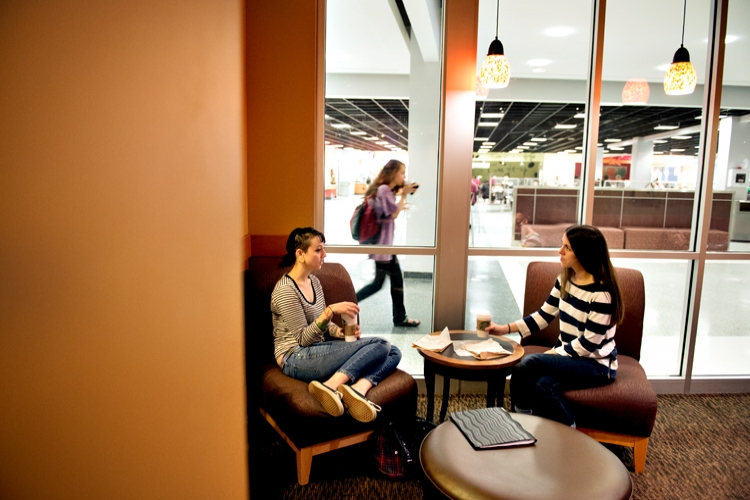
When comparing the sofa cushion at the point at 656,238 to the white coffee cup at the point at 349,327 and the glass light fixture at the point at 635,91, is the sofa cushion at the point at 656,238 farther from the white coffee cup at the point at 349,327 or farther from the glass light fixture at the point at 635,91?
the white coffee cup at the point at 349,327

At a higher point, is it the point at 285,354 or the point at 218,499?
the point at 218,499

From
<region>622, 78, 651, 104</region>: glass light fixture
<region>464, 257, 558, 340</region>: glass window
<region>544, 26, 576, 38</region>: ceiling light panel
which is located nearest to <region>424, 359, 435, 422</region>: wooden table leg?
<region>464, 257, 558, 340</region>: glass window

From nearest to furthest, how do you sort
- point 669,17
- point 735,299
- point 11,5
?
1. point 11,5
2. point 669,17
3. point 735,299

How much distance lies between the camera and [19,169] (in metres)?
0.30

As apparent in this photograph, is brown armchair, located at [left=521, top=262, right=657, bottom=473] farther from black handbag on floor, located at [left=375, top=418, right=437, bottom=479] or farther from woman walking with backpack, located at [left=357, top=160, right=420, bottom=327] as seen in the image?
woman walking with backpack, located at [left=357, top=160, right=420, bottom=327]

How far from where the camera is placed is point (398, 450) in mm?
2203

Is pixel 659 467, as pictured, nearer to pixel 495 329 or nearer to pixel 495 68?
pixel 495 329

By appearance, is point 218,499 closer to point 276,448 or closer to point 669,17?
point 276,448

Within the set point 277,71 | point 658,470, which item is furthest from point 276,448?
point 277,71

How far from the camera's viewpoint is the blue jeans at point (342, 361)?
7.37 feet

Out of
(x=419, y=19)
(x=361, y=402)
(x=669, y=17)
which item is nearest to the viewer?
(x=361, y=402)

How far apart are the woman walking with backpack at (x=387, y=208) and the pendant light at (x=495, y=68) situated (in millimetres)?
757

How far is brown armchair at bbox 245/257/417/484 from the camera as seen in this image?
2.07 metres

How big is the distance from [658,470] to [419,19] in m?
2.72
